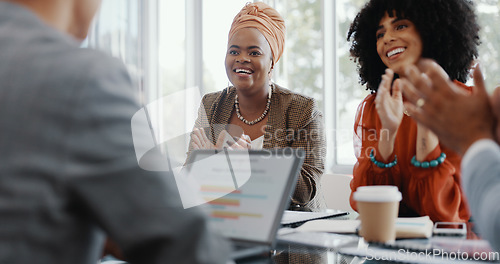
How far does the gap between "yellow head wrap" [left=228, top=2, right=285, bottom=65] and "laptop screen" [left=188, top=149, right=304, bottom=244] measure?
1.40 metres

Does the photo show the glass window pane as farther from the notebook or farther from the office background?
the notebook

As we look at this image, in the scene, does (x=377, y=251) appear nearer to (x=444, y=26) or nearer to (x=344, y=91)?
(x=444, y=26)

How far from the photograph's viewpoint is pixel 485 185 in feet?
2.39

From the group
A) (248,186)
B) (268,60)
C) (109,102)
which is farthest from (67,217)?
(268,60)

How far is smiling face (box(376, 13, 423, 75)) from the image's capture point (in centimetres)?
183

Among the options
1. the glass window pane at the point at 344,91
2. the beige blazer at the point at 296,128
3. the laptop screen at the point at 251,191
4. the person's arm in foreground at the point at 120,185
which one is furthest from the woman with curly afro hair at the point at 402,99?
the glass window pane at the point at 344,91

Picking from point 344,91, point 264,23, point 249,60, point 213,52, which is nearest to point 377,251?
point 249,60

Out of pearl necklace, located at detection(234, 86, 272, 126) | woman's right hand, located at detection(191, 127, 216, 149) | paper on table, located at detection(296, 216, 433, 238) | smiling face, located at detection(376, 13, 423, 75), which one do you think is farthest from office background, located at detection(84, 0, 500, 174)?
paper on table, located at detection(296, 216, 433, 238)

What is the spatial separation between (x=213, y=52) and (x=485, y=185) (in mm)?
4566

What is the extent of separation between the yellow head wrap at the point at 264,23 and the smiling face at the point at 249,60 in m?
0.03

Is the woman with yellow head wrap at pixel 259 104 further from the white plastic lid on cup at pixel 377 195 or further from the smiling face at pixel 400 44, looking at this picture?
the white plastic lid on cup at pixel 377 195

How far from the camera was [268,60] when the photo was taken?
94.6 inches

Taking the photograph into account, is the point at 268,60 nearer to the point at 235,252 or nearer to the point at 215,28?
the point at 235,252

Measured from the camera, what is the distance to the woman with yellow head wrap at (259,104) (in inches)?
84.8
